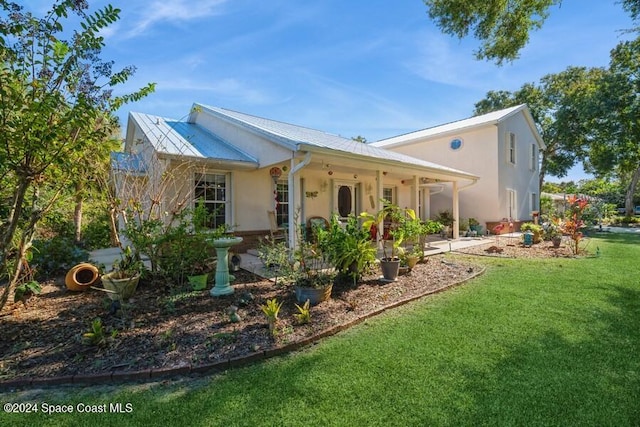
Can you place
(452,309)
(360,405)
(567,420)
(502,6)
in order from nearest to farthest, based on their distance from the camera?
(567,420)
(360,405)
(452,309)
(502,6)

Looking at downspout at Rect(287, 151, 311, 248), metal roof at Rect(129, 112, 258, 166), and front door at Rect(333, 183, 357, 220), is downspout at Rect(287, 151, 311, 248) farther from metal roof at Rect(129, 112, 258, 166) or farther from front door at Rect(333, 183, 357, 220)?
front door at Rect(333, 183, 357, 220)

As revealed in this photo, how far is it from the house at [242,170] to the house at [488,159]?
14.5 ft

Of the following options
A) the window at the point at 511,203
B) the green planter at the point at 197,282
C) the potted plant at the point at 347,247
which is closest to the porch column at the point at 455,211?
the window at the point at 511,203

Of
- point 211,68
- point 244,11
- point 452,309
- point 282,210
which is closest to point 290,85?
point 211,68

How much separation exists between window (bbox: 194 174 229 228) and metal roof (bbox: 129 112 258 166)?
0.75 meters

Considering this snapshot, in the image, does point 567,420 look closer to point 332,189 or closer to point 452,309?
point 452,309

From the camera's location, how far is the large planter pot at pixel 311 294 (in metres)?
4.73

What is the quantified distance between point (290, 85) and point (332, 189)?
419cm

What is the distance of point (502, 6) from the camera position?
6074mm

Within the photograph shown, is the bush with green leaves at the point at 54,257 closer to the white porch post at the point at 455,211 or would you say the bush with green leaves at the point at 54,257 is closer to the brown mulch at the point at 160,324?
the brown mulch at the point at 160,324

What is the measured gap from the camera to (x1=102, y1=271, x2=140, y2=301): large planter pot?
4913 mm

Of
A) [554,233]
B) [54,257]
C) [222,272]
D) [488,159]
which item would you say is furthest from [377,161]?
[488,159]

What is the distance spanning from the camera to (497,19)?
636 cm

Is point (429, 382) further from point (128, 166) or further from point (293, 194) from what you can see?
point (128, 166)
